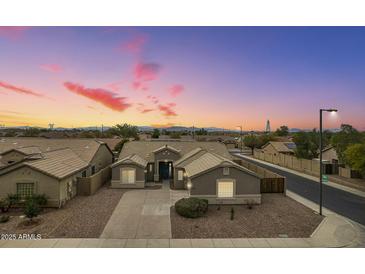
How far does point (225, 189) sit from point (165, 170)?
34.9 feet

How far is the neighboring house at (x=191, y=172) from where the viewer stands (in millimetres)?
17859

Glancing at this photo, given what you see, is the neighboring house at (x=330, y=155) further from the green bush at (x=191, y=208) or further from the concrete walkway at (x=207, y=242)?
the green bush at (x=191, y=208)

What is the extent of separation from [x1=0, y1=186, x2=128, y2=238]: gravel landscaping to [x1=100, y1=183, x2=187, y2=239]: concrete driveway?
0.67 m

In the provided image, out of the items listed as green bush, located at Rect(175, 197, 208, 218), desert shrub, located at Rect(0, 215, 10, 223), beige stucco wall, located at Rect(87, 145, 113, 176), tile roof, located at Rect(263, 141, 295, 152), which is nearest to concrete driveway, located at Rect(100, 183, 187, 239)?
green bush, located at Rect(175, 197, 208, 218)

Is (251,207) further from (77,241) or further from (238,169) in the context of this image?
(77,241)

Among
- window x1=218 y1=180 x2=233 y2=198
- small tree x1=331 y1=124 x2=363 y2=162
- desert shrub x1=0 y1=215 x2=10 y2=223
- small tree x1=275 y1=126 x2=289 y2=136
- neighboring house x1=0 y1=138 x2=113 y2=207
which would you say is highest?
small tree x1=275 y1=126 x2=289 y2=136

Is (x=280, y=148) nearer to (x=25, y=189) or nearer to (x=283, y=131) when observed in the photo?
(x=25, y=189)

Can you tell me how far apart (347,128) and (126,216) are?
2629 centimetres

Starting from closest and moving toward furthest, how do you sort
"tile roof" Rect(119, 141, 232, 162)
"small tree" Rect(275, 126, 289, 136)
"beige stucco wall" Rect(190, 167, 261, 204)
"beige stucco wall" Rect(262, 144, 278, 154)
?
"beige stucco wall" Rect(190, 167, 261, 204), "tile roof" Rect(119, 141, 232, 162), "beige stucco wall" Rect(262, 144, 278, 154), "small tree" Rect(275, 126, 289, 136)

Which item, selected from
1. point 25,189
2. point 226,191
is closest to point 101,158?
point 25,189

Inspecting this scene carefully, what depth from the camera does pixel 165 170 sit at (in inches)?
1064

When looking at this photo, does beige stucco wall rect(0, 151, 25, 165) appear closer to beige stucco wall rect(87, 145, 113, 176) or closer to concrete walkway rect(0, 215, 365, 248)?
beige stucco wall rect(87, 145, 113, 176)

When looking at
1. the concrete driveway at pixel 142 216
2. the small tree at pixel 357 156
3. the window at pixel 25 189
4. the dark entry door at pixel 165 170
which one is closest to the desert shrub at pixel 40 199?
the window at pixel 25 189

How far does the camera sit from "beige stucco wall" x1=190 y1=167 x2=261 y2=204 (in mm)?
17766
